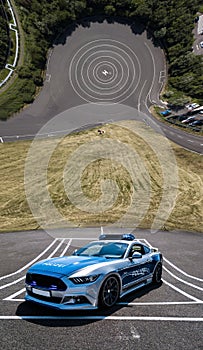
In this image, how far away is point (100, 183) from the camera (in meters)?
29.3

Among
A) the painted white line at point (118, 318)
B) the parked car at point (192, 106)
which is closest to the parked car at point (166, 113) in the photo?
the parked car at point (192, 106)

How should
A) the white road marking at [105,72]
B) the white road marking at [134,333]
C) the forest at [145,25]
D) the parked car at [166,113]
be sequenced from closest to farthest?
1. the white road marking at [134,333]
2. the parked car at [166,113]
3. the forest at [145,25]
4. the white road marking at [105,72]

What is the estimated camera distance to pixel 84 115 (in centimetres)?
5156

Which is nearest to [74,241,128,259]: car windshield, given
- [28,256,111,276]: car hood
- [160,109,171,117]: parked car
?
[28,256,111,276]: car hood

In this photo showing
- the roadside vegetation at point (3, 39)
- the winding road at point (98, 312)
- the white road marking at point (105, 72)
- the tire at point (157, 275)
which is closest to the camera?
the winding road at point (98, 312)

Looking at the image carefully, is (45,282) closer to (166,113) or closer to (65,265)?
(65,265)

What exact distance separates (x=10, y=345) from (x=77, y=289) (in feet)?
5.23

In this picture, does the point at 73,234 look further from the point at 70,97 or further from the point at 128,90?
the point at 128,90

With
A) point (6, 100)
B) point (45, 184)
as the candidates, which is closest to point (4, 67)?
point (6, 100)

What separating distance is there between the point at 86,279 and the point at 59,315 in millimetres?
967

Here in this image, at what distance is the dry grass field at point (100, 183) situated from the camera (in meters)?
23.6

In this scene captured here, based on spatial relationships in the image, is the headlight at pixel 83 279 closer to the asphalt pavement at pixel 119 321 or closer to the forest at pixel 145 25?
the asphalt pavement at pixel 119 321

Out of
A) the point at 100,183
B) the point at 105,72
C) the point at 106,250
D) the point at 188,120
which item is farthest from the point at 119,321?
the point at 105,72

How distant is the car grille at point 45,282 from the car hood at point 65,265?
0.35 feet
